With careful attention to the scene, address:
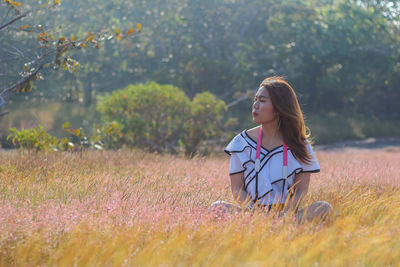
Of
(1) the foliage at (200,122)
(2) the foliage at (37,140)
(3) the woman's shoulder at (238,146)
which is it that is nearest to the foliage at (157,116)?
(1) the foliage at (200,122)

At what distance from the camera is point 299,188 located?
401cm

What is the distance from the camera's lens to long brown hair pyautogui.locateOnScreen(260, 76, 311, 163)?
12.8 feet

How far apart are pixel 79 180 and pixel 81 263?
1684 mm

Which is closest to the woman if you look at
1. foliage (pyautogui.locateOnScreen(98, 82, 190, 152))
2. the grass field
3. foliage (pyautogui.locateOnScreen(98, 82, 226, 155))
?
the grass field

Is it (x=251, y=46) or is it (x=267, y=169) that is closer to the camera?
(x=267, y=169)

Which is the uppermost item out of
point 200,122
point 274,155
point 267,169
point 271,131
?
point 271,131

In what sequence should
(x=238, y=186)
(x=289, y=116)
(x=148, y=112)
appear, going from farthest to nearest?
1. (x=148, y=112)
2. (x=238, y=186)
3. (x=289, y=116)

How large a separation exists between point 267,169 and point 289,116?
1.53 ft

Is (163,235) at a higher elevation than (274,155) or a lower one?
lower

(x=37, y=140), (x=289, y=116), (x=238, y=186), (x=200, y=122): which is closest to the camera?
(x=289, y=116)

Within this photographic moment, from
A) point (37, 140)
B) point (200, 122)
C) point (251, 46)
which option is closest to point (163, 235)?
point (37, 140)

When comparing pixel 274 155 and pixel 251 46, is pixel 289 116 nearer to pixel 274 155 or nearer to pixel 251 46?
pixel 274 155

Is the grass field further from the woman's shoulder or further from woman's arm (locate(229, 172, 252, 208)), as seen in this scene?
the woman's shoulder

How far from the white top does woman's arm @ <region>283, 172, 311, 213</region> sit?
47mm
